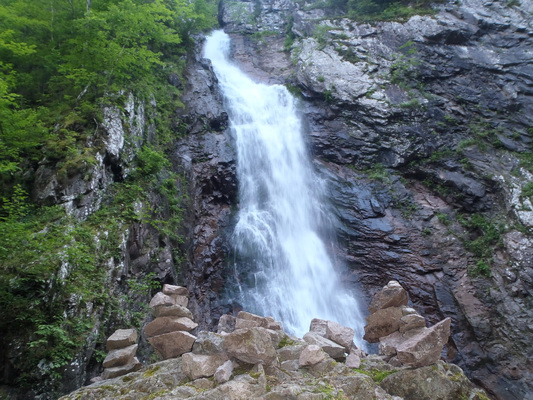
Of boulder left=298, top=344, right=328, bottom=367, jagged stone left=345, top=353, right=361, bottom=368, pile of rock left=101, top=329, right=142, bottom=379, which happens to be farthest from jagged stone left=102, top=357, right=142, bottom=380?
jagged stone left=345, top=353, right=361, bottom=368

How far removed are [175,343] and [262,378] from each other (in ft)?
4.63

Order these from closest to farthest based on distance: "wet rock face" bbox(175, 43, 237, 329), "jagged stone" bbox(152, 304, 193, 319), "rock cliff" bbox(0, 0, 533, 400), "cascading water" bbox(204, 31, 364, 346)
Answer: "jagged stone" bbox(152, 304, 193, 319) → "rock cliff" bbox(0, 0, 533, 400) → "wet rock face" bbox(175, 43, 237, 329) → "cascading water" bbox(204, 31, 364, 346)

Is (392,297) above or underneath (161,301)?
underneath

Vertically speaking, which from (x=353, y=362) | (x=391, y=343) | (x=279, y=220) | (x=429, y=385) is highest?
(x=279, y=220)

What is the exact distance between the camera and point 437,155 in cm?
1595

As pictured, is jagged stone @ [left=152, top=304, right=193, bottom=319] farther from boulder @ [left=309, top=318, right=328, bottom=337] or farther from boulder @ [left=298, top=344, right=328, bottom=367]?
boulder @ [left=309, top=318, right=328, bottom=337]

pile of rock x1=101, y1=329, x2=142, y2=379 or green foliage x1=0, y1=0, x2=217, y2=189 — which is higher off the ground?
green foliage x1=0, y1=0, x2=217, y2=189

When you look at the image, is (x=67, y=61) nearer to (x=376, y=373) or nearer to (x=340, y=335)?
(x=340, y=335)

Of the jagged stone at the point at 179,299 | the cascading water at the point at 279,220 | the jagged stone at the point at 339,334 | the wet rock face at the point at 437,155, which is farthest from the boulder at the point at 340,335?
the wet rock face at the point at 437,155

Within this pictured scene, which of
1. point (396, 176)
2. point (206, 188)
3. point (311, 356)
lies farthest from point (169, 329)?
point (396, 176)

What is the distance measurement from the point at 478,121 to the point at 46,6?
59.0 feet

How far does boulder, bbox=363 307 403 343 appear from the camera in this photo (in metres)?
4.82

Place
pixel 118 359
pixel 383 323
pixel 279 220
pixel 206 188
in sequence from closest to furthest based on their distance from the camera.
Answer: pixel 118 359 < pixel 383 323 < pixel 206 188 < pixel 279 220

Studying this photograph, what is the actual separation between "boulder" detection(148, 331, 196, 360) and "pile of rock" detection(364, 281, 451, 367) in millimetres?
2567
